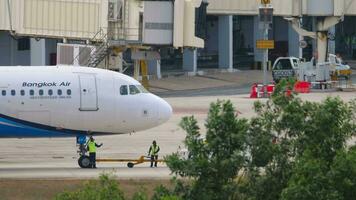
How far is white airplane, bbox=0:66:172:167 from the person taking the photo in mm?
44781

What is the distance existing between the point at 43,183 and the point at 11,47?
52.7 metres

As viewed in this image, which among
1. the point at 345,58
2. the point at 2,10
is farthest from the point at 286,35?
the point at 2,10

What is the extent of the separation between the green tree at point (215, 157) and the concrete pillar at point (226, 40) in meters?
79.8

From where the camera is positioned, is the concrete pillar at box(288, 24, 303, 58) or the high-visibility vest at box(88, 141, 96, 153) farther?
the concrete pillar at box(288, 24, 303, 58)

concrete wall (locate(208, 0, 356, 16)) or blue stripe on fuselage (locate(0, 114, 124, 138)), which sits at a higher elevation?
Answer: concrete wall (locate(208, 0, 356, 16))

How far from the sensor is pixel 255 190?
26625 mm

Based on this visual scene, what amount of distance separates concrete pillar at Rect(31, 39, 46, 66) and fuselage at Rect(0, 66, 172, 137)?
4117 centimetres

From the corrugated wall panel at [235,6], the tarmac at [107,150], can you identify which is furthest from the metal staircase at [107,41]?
the corrugated wall panel at [235,6]

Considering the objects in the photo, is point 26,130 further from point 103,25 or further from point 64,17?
point 64,17

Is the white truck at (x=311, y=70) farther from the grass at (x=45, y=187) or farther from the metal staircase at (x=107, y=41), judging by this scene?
the grass at (x=45, y=187)

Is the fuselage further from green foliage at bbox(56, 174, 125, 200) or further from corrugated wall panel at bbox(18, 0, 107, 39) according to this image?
corrugated wall panel at bbox(18, 0, 107, 39)

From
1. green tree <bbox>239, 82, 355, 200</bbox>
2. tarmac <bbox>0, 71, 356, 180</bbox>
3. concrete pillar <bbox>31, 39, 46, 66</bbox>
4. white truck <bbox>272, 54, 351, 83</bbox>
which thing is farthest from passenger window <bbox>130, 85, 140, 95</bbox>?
white truck <bbox>272, 54, 351, 83</bbox>

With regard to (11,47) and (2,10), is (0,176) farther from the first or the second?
(11,47)

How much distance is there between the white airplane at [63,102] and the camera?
44781mm
